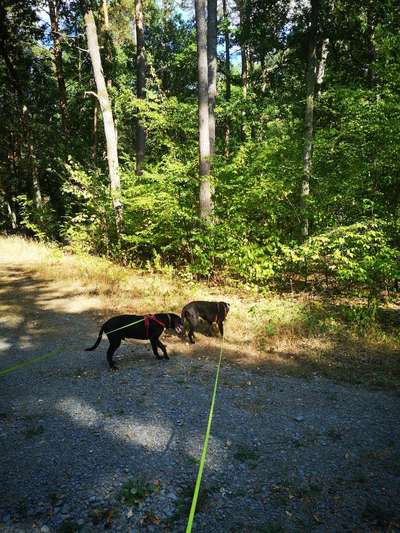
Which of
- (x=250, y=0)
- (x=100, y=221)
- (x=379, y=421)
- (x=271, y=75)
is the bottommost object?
(x=379, y=421)

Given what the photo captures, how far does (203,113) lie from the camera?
Answer: 11266 millimetres

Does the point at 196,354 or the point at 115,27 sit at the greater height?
the point at 115,27

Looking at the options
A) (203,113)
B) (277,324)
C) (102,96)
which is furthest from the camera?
(102,96)

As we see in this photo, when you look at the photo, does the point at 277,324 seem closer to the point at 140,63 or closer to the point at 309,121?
the point at 309,121

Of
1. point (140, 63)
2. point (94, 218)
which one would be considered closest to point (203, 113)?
point (94, 218)

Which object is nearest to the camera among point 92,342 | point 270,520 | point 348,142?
point 270,520

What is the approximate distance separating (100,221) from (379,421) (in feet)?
39.4

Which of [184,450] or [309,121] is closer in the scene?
[184,450]

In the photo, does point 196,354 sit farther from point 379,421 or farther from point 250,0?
point 250,0

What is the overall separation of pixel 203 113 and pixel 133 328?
793 centimetres

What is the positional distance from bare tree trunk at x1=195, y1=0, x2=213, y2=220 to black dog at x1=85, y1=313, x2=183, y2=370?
17.0 ft

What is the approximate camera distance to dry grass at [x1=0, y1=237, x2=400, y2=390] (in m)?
6.54

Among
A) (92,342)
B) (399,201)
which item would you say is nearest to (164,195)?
(92,342)

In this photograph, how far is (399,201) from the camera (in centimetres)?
955
